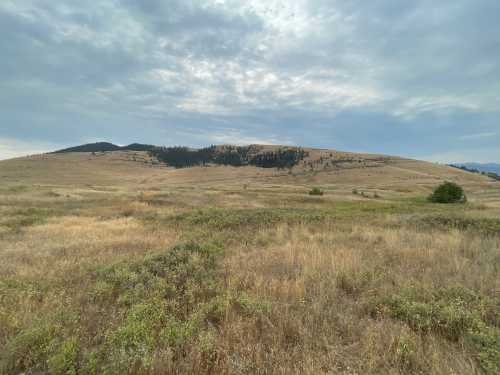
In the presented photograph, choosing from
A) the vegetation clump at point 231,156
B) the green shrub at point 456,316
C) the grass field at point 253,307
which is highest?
the vegetation clump at point 231,156

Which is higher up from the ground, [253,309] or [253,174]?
[253,174]

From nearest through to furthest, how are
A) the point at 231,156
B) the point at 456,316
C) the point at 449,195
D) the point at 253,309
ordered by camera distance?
1. the point at 456,316
2. the point at 253,309
3. the point at 449,195
4. the point at 231,156

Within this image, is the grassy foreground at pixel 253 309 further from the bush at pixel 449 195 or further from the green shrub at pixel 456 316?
the bush at pixel 449 195

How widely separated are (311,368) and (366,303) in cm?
185

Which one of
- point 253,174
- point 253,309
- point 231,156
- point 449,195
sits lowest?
point 253,309

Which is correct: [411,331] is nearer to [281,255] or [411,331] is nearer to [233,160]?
[281,255]

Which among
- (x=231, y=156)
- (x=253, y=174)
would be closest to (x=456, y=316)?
(x=253, y=174)

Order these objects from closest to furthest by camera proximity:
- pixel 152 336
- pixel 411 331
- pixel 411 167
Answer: pixel 152 336 < pixel 411 331 < pixel 411 167

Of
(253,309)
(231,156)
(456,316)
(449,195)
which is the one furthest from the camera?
(231,156)

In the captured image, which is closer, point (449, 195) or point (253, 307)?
point (253, 307)

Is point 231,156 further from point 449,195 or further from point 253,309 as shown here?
point 253,309

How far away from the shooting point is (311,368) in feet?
7.96

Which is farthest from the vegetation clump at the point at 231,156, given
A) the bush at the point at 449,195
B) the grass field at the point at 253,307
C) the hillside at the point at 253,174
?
the grass field at the point at 253,307

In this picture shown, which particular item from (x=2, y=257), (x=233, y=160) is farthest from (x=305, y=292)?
(x=233, y=160)
